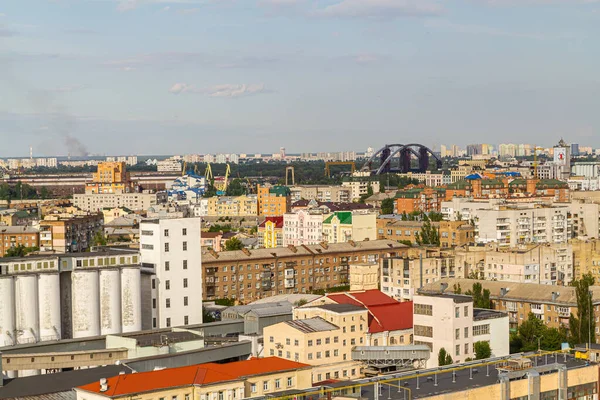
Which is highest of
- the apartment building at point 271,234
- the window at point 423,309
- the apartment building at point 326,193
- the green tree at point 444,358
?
the apartment building at point 326,193

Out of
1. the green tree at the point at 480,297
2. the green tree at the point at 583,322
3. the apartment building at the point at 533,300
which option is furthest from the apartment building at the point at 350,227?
the green tree at the point at 583,322

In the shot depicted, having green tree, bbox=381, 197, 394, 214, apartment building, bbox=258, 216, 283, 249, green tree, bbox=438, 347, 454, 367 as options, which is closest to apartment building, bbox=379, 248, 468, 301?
green tree, bbox=438, 347, 454, 367

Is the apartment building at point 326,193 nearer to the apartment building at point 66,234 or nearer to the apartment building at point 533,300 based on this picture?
the apartment building at point 66,234

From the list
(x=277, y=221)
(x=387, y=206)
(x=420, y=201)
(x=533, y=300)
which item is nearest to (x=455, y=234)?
(x=277, y=221)

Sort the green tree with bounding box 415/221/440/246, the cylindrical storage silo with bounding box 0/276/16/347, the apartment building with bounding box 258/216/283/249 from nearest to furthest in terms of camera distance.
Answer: the cylindrical storage silo with bounding box 0/276/16/347, the green tree with bounding box 415/221/440/246, the apartment building with bounding box 258/216/283/249

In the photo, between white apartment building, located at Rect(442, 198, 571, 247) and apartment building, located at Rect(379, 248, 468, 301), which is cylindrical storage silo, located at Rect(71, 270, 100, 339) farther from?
white apartment building, located at Rect(442, 198, 571, 247)

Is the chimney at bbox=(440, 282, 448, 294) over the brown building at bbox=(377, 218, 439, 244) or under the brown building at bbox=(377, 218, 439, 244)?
under

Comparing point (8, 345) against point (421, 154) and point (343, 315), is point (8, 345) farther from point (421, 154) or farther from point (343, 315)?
point (421, 154)
